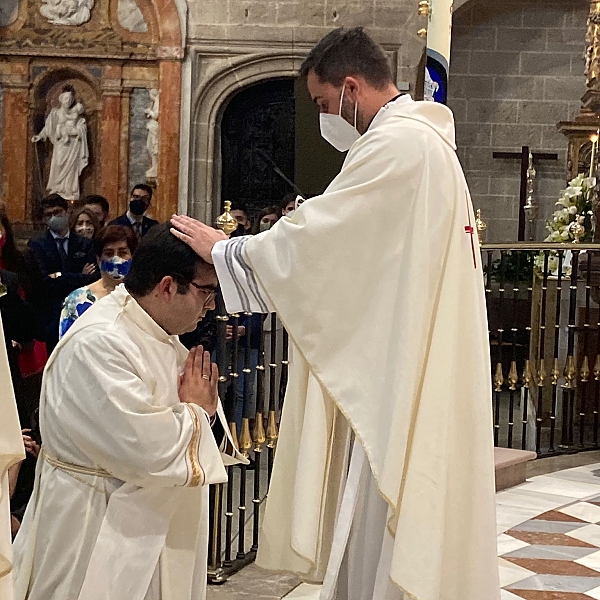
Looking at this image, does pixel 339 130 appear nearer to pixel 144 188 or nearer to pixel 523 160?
pixel 144 188

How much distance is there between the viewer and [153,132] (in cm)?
1222

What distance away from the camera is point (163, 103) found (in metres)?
12.1

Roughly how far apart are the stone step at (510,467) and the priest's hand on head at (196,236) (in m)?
3.27

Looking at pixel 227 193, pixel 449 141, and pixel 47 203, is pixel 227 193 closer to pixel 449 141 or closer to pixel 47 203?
pixel 47 203

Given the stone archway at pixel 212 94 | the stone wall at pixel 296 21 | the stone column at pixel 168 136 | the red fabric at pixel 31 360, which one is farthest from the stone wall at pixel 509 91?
the red fabric at pixel 31 360

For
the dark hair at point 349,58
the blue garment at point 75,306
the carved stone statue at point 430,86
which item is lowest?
the blue garment at point 75,306

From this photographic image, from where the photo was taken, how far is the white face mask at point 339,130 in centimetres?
297

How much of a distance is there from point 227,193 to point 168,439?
10.3 meters

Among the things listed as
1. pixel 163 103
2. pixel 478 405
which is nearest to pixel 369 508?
pixel 478 405

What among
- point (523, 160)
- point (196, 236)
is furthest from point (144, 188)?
point (196, 236)

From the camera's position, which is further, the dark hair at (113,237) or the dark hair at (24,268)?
the dark hair at (24,268)

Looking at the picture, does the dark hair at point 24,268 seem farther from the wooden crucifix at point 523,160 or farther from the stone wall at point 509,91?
the stone wall at point 509,91

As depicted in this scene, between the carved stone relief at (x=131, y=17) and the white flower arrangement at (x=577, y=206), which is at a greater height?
the carved stone relief at (x=131, y=17)

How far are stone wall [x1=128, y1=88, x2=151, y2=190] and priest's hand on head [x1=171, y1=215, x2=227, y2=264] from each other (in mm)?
9694
